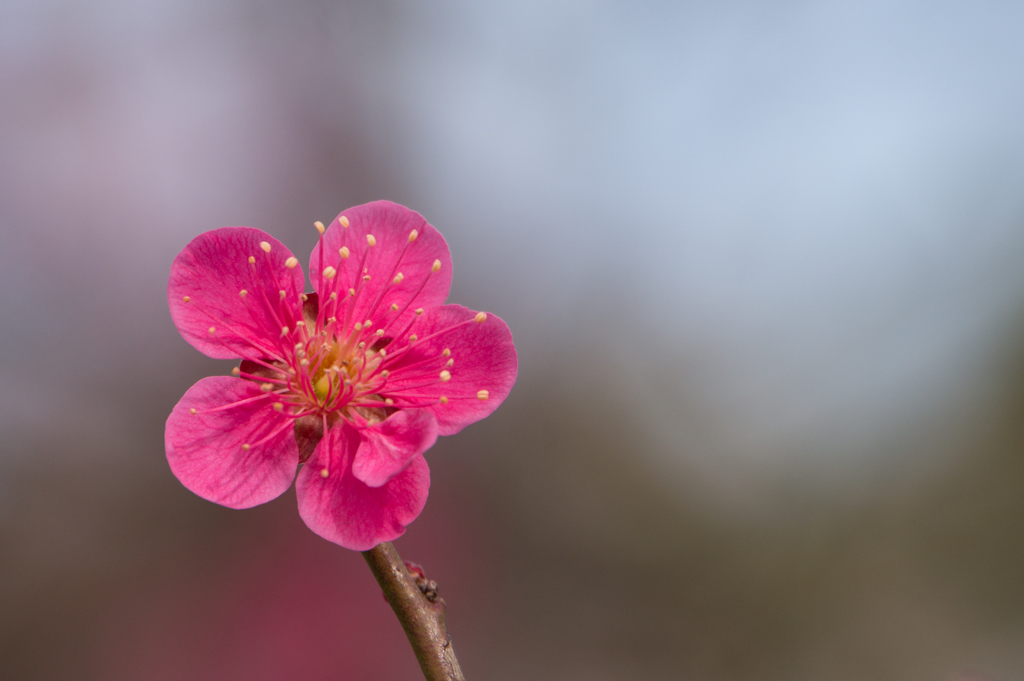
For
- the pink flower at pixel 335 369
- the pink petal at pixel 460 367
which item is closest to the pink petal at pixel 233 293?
the pink flower at pixel 335 369

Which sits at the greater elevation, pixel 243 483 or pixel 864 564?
pixel 243 483

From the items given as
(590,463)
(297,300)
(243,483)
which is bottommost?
(590,463)

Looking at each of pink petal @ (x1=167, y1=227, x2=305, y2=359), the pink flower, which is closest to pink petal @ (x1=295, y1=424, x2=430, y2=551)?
the pink flower

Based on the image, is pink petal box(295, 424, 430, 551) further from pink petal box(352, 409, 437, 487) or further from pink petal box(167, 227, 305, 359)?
pink petal box(167, 227, 305, 359)

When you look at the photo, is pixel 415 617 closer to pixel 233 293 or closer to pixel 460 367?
pixel 460 367

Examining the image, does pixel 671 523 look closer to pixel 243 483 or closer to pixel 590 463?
pixel 590 463

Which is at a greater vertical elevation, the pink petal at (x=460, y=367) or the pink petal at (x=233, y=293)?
the pink petal at (x=233, y=293)

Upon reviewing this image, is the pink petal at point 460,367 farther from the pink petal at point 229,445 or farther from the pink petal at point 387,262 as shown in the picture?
the pink petal at point 229,445

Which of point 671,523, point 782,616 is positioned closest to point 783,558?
point 782,616
